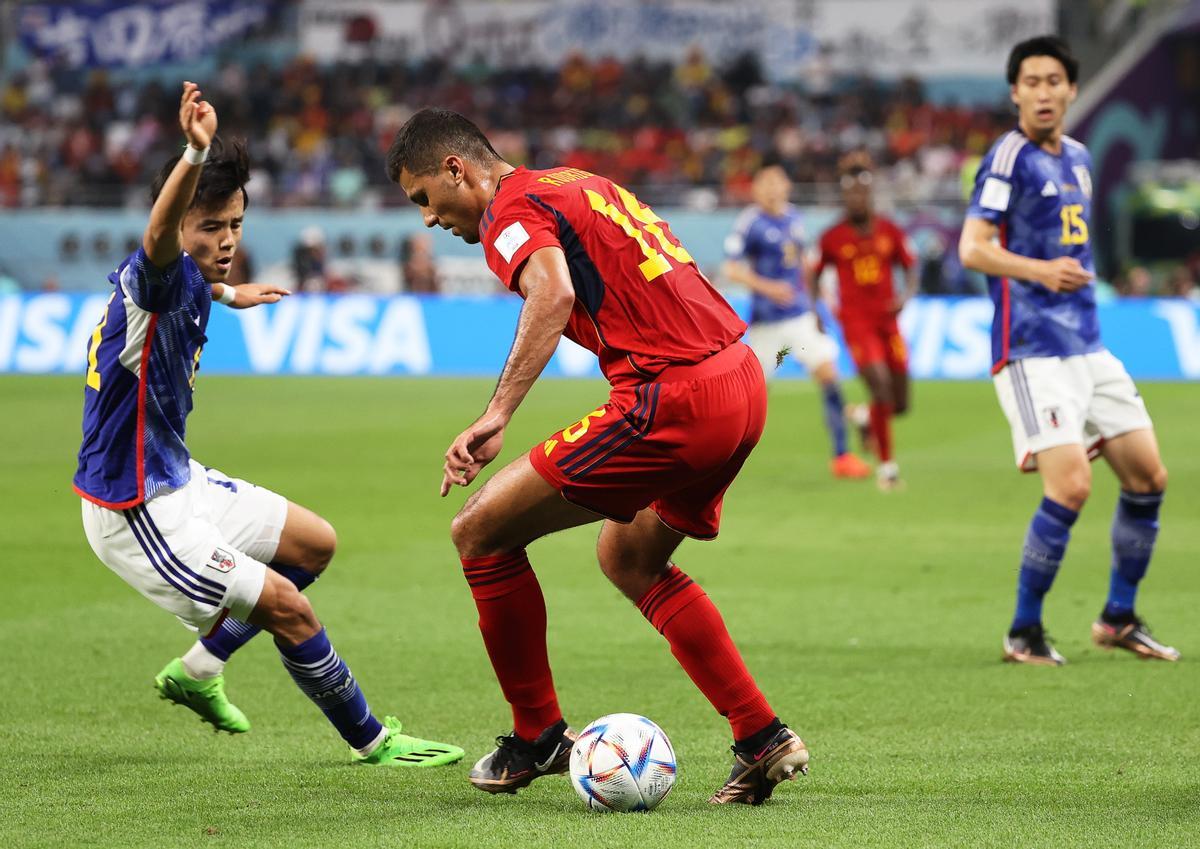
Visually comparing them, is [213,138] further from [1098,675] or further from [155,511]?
[1098,675]

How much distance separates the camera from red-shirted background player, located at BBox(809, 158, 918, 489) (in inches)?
505

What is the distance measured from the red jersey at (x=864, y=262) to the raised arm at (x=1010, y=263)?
6.27 metres

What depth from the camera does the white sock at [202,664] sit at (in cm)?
518

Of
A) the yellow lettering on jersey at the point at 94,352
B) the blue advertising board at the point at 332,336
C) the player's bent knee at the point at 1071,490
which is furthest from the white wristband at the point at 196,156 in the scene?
the blue advertising board at the point at 332,336

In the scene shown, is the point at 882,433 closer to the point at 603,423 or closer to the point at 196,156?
the point at 603,423

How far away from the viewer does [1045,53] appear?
6691 millimetres

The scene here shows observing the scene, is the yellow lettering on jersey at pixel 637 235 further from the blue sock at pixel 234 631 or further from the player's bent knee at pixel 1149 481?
the player's bent knee at pixel 1149 481

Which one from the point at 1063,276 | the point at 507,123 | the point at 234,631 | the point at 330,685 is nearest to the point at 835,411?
the point at 1063,276

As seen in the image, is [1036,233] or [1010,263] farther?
[1036,233]

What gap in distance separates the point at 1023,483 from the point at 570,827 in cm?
887

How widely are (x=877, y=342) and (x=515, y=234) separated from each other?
29.9ft

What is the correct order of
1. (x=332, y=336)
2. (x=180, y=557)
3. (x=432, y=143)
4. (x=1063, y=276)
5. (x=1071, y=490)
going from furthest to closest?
1. (x=332, y=336)
2. (x=1071, y=490)
3. (x=1063, y=276)
4. (x=180, y=557)
5. (x=432, y=143)

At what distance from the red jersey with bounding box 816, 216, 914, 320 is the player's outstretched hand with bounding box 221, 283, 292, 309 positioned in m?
8.06

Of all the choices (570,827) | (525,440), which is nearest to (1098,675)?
(570,827)
